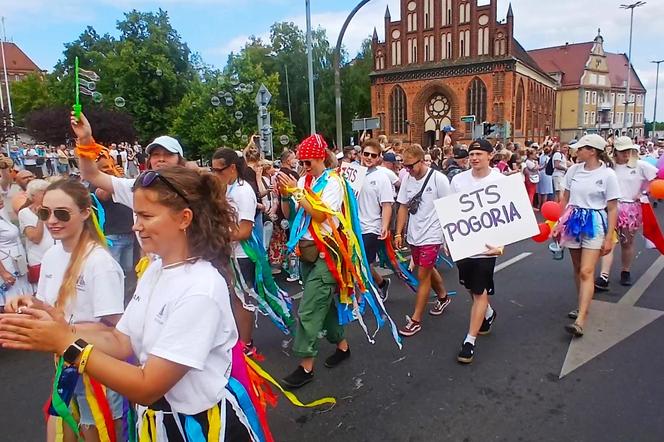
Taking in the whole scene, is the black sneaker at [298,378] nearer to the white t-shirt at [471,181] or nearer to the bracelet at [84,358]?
the white t-shirt at [471,181]

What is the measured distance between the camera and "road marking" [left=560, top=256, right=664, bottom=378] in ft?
13.1

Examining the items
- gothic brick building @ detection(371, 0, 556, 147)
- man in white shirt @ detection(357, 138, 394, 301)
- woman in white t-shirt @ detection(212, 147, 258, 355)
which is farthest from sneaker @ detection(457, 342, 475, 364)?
gothic brick building @ detection(371, 0, 556, 147)

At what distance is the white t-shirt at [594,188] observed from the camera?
14.7 ft

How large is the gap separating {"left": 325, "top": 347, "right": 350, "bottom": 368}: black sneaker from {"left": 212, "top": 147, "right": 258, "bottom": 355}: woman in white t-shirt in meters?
0.61

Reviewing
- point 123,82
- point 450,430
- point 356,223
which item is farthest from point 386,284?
point 123,82

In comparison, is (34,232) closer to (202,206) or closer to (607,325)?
(202,206)

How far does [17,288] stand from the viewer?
462 cm

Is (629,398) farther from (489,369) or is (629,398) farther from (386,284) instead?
(386,284)

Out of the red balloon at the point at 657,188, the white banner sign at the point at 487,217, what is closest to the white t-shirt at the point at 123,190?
the white banner sign at the point at 487,217

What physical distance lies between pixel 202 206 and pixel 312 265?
221 centimetres

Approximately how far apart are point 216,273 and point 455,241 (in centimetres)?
264

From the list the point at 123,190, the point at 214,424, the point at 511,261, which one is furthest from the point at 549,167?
the point at 214,424

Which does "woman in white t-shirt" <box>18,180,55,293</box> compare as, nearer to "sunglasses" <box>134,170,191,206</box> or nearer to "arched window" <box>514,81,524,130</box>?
"sunglasses" <box>134,170,191,206</box>

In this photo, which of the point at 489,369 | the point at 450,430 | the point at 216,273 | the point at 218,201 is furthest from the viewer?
the point at 489,369
